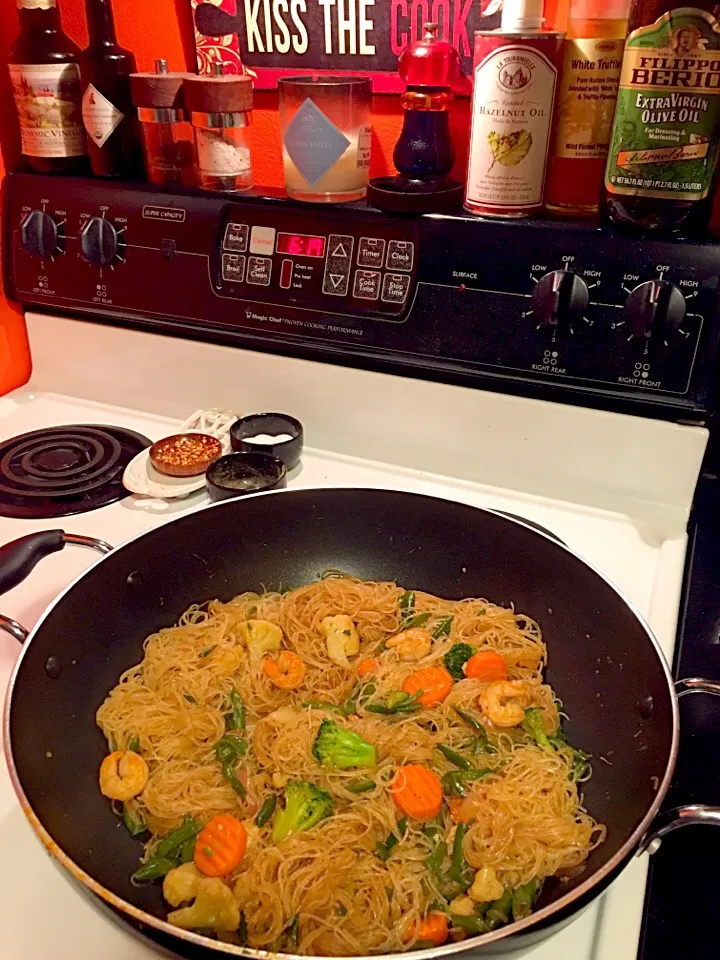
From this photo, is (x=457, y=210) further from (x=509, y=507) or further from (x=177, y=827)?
(x=177, y=827)

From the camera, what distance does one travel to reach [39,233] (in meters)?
1.39

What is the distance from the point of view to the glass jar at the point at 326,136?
1168 mm

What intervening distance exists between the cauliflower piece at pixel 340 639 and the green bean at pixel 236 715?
136 mm

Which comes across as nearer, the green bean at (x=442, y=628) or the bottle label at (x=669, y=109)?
the bottle label at (x=669, y=109)

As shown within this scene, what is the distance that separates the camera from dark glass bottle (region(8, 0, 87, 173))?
1301 mm

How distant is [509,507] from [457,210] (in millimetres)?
478

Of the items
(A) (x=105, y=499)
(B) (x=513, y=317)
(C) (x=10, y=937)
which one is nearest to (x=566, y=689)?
(B) (x=513, y=317)

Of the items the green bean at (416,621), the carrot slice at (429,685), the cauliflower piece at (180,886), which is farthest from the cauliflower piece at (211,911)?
the green bean at (416,621)

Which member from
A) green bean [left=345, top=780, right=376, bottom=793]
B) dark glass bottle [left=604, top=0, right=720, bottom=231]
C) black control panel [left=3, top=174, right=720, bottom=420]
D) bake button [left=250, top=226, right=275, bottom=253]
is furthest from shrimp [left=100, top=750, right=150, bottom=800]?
dark glass bottle [left=604, top=0, right=720, bottom=231]

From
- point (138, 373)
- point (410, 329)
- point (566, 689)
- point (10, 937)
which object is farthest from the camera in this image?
point (138, 373)

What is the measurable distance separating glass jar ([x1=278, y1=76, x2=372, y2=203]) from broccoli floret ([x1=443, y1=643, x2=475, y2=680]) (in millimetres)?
752

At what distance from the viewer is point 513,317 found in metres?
1.12

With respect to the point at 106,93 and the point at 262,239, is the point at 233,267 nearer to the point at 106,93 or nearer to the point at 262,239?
the point at 262,239

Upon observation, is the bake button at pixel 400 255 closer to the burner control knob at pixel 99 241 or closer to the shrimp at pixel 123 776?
the burner control knob at pixel 99 241
